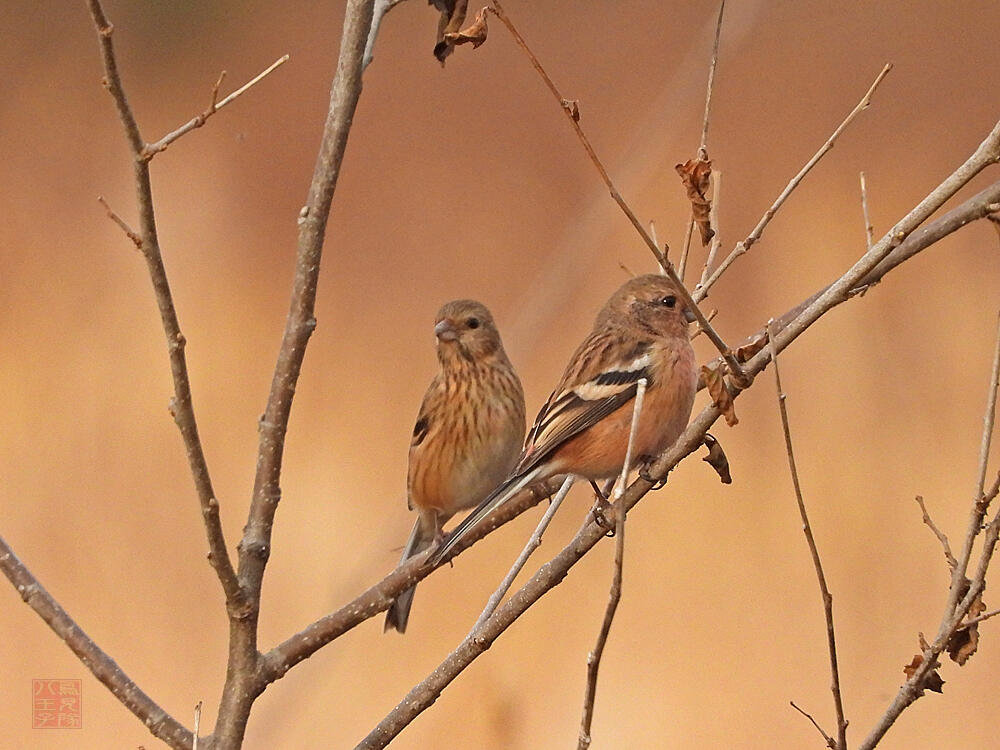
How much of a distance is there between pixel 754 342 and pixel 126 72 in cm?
307

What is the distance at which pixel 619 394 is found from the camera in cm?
182

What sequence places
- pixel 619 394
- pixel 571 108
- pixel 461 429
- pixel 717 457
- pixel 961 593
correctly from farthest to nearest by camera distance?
pixel 461 429 < pixel 619 394 < pixel 717 457 < pixel 961 593 < pixel 571 108

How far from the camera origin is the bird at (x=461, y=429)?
6.93ft

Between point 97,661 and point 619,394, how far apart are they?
3.04ft

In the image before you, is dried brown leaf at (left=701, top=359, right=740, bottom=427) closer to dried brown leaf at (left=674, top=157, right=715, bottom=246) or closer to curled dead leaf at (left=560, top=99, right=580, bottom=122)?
dried brown leaf at (left=674, top=157, right=715, bottom=246)

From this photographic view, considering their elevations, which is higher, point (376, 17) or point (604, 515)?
point (376, 17)

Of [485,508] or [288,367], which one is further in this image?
[485,508]

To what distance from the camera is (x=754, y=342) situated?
1.27m

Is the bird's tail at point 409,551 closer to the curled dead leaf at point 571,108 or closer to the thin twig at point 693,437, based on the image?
the thin twig at point 693,437

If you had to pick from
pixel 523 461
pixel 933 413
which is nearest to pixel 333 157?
pixel 523 461

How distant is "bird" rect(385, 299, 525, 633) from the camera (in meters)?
2.11

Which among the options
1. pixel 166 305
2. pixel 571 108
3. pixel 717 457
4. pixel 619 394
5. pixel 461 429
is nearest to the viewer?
pixel 166 305

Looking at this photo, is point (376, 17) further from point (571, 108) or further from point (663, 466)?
point (663, 466)

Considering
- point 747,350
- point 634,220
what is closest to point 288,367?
point 634,220
